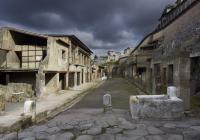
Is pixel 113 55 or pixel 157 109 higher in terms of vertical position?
pixel 113 55

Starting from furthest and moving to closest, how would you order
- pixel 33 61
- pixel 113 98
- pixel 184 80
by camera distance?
1. pixel 33 61
2. pixel 113 98
3. pixel 184 80

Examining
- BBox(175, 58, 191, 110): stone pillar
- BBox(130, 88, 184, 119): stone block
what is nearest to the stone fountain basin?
BBox(130, 88, 184, 119): stone block

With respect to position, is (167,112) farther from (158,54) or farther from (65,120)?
(158,54)

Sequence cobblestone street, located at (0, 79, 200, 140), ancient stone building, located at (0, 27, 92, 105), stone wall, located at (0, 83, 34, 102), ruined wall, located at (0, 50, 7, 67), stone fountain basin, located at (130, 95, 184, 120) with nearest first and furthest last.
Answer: cobblestone street, located at (0, 79, 200, 140) < stone fountain basin, located at (130, 95, 184, 120) < stone wall, located at (0, 83, 34, 102) < ancient stone building, located at (0, 27, 92, 105) < ruined wall, located at (0, 50, 7, 67)

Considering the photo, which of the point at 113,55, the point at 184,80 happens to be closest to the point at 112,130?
the point at 184,80

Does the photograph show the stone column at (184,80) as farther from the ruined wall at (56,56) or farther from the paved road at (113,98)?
the ruined wall at (56,56)

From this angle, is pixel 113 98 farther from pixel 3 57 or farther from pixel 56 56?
pixel 3 57

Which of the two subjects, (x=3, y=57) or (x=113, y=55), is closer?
(x=3, y=57)

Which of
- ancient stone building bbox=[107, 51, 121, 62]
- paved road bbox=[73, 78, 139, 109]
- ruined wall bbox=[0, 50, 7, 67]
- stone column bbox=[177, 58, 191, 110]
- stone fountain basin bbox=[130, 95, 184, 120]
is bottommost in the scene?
paved road bbox=[73, 78, 139, 109]

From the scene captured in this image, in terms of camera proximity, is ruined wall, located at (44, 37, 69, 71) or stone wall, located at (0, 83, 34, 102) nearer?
stone wall, located at (0, 83, 34, 102)

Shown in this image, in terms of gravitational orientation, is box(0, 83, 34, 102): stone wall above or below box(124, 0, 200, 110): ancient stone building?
below

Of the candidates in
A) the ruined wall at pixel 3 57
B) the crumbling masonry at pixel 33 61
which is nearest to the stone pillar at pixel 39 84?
the crumbling masonry at pixel 33 61

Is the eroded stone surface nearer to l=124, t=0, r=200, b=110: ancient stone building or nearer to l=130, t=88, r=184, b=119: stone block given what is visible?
l=130, t=88, r=184, b=119: stone block

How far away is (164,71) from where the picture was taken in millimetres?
14117
